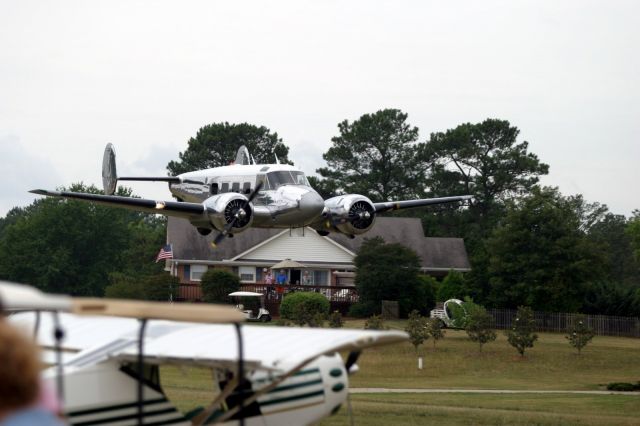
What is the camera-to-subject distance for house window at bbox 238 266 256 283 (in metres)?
78.2

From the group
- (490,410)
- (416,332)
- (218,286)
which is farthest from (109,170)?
(490,410)

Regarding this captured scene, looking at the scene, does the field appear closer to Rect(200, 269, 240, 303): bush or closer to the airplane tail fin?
Rect(200, 269, 240, 303): bush

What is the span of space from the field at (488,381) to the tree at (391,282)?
24.2 ft

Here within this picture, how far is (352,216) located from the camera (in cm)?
4412

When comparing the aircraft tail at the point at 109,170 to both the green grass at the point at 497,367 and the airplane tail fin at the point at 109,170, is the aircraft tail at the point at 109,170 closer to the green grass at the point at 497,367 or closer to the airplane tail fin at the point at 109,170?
the airplane tail fin at the point at 109,170

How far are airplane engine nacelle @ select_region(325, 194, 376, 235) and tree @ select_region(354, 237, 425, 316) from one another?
70.9ft

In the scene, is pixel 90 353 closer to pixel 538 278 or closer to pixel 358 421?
pixel 358 421

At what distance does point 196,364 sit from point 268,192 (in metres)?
32.9

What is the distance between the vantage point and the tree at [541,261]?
66188 mm

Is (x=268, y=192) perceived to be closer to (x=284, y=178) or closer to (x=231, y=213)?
(x=284, y=178)

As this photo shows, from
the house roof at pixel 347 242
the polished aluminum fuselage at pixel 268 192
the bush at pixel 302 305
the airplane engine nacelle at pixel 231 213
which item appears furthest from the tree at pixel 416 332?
the house roof at pixel 347 242

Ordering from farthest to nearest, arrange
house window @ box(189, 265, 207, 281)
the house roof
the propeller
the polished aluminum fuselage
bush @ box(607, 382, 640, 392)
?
the house roof, house window @ box(189, 265, 207, 281), the polished aluminum fuselage, the propeller, bush @ box(607, 382, 640, 392)

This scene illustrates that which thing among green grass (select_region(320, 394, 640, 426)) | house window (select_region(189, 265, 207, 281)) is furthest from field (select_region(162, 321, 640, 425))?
house window (select_region(189, 265, 207, 281))

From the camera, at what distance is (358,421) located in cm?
2147
